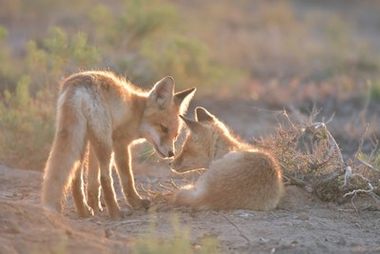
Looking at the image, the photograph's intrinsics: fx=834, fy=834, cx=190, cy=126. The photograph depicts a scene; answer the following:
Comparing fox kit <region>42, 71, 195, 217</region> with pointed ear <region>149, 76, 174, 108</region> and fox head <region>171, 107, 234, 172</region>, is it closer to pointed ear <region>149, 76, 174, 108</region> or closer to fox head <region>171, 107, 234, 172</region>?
pointed ear <region>149, 76, 174, 108</region>

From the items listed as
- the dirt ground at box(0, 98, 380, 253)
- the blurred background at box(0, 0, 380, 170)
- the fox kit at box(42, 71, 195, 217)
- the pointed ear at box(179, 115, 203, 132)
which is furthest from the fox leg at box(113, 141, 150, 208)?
the blurred background at box(0, 0, 380, 170)

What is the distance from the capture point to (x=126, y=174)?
26.7 ft

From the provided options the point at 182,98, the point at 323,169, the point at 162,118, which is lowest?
the point at 323,169

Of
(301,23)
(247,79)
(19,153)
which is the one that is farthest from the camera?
(301,23)

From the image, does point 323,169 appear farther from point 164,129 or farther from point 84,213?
point 84,213

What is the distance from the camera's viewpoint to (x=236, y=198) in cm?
782

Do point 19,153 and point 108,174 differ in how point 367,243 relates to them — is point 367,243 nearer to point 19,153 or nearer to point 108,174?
point 108,174

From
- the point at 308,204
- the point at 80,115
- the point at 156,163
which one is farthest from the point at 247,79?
the point at 80,115

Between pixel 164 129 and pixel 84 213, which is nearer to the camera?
pixel 84 213

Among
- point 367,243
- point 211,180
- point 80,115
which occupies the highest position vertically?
point 80,115

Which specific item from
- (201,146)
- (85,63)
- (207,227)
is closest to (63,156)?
(207,227)

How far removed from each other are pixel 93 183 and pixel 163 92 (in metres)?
1.19

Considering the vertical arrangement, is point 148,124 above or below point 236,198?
above

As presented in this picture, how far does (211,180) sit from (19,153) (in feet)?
11.4
